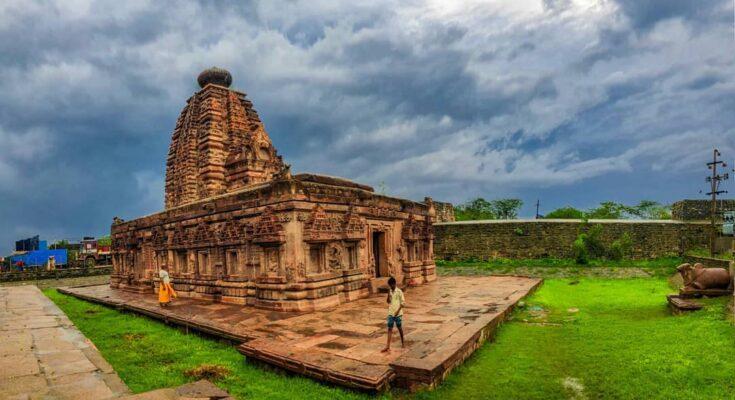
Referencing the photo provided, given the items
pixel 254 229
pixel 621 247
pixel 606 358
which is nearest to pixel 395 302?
pixel 606 358

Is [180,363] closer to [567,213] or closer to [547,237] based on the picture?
[547,237]

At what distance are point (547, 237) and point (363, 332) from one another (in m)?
20.7

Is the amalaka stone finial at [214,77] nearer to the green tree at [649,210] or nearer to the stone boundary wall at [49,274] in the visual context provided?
the stone boundary wall at [49,274]

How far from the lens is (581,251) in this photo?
2395 cm

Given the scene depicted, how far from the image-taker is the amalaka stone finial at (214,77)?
2155 centimetres

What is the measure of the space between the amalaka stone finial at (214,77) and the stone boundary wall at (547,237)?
15937mm

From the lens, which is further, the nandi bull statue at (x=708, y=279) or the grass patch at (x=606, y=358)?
the nandi bull statue at (x=708, y=279)

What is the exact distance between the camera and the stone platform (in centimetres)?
589

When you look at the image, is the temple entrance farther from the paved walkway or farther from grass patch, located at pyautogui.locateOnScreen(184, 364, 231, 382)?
the paved walkway

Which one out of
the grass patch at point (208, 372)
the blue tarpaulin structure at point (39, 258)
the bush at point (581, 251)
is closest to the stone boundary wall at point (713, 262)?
the bush at point (581, 251)

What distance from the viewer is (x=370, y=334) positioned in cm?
822

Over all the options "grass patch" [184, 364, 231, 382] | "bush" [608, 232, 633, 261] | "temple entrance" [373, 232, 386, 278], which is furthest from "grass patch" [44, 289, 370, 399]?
"bush" [608, 232, 633, 261]

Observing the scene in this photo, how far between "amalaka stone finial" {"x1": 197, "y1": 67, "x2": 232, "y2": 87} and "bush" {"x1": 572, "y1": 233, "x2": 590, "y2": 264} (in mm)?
21520

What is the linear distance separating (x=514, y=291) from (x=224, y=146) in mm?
14672
